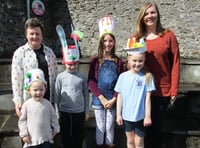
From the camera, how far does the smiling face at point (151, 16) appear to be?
2723 millimetres

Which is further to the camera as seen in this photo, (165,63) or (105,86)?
(105,86)

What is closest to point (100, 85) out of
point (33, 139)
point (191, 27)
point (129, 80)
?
point (129, 80)

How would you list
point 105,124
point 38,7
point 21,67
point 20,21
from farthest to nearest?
point 38,7 → point 20,21 → point 105,124 → point 21,67

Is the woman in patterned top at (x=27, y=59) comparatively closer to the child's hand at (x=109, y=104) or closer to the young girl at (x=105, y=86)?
the young girl at (x=105, y=86)

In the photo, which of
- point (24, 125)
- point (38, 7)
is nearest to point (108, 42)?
point (24, 125)

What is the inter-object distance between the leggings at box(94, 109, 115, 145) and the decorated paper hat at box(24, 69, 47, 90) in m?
0.61

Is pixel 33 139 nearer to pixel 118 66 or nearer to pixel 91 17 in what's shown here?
pixel 118 66

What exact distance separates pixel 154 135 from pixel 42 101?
97 centimetres

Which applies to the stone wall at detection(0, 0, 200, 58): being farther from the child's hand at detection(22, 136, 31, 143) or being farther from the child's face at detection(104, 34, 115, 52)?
the child's hand at detection(22, 136, 31, 143)

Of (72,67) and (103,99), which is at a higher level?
(72,67)

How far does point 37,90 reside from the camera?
265 cm

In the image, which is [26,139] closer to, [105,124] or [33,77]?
[33,77]

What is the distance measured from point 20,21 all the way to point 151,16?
17.1 ft

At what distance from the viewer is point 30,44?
278 centimetres
